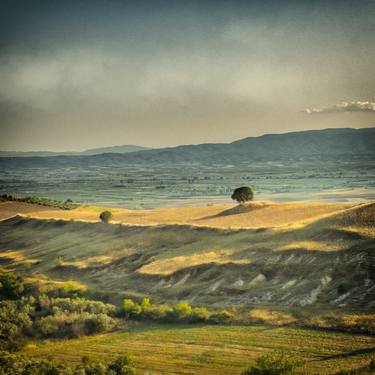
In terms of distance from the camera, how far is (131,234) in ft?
307

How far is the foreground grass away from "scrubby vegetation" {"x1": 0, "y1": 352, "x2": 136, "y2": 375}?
2.09 m

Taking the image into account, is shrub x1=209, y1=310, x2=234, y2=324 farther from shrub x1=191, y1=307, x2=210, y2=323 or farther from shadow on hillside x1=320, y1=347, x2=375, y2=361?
shadow on hillside x1=320, y1=347, x2=375, y2=361

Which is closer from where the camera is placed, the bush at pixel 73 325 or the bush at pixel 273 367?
the bush at pixel 273 367

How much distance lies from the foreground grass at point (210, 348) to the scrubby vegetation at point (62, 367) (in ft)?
6.87

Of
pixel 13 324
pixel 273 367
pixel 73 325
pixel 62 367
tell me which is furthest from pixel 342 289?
pixel 13 324

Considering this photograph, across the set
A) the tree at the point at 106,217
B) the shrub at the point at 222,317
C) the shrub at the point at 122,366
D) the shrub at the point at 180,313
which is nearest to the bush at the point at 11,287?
the shrub at the point at 180,313

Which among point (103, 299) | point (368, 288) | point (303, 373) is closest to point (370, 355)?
point (303, 373)

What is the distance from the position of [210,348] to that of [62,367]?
1218 centimetres

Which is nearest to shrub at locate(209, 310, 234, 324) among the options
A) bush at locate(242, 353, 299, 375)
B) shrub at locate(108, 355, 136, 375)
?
shrub at locate(108, 355, 136, 375)

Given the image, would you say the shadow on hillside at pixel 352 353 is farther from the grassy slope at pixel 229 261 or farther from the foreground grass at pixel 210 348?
the grassy slope at pixel 229 261

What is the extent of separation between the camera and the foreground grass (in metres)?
40.6

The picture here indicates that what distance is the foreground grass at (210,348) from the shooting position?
4056 centimetres

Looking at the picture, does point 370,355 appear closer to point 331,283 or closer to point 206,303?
point 331,283

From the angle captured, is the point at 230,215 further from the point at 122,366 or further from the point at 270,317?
the point at 122,366
